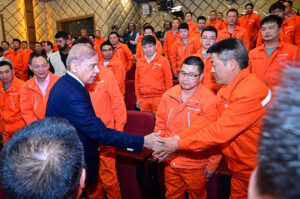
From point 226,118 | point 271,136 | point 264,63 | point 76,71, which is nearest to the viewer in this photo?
point 271,136

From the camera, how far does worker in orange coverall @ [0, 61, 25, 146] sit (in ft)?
9.25

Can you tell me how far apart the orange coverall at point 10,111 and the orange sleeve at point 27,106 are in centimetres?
51

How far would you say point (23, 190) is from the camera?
2.00 feet

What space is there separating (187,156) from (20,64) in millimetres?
7303

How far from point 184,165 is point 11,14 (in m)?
10.9

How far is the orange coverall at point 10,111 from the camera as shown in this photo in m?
2.82

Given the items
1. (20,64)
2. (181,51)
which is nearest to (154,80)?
(181,51)

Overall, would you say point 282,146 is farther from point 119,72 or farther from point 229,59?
point 119,72

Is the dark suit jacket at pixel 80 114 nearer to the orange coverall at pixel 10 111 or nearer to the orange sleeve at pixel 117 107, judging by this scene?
the orange sleeve at pixel 117 107

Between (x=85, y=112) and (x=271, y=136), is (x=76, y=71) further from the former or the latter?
(x=271, y=136)

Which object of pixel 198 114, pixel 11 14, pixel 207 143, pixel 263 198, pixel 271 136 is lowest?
pixel 207 143

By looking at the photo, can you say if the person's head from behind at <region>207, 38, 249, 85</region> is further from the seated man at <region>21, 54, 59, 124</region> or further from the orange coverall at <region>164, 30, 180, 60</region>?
the orange coverall at <region>164, 30, 180, 60</region>

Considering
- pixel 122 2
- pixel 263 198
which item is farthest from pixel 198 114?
pixel 122 2

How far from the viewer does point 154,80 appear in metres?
3.42
